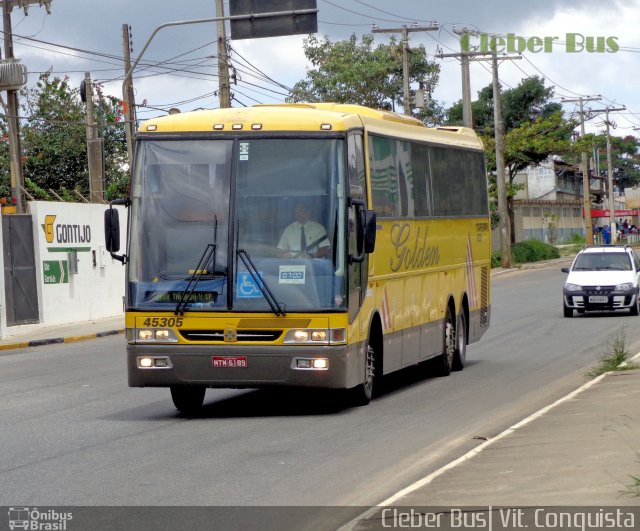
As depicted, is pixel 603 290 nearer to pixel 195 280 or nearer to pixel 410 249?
→ pixel 410 249

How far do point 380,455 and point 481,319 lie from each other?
35.3 feet

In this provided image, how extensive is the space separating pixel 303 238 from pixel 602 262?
20.6m

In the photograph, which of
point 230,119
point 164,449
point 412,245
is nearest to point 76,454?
point 164,449

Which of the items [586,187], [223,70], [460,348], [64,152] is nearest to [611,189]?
[586,187]

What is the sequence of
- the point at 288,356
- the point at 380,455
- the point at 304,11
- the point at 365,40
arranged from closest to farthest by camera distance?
the point at 380,455, the point at 288,356, the point at 304,11, the point at 365,40

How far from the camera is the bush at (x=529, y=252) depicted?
6938 cm

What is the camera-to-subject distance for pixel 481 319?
71.8 ft

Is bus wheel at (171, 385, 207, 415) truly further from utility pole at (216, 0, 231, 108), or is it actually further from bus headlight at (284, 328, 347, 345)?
utility pole at (216, 0, 231, 108)

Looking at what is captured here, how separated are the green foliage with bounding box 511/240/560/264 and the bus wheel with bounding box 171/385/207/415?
55143mm

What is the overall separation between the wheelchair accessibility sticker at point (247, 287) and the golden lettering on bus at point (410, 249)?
266 cm

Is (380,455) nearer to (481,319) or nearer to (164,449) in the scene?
(164,449)

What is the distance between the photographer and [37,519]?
8.67m

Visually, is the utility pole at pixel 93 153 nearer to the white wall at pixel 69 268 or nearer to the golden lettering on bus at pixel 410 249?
the white wall at pixel 69 268

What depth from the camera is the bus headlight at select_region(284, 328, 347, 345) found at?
13.8m
